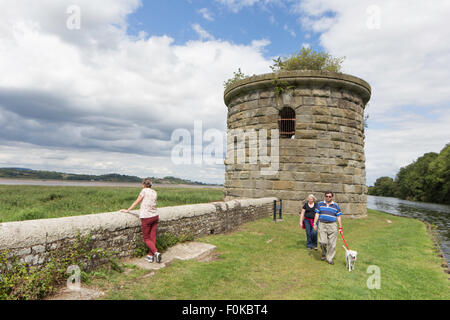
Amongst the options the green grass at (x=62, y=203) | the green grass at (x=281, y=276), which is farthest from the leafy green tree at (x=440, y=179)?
the green grass at (x=281, y=276)

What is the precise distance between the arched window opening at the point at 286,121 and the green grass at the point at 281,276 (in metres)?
6.36

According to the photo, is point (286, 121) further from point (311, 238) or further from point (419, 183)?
point (419, 183)

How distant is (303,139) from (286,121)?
1.33 metres

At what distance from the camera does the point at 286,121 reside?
43.9 ft

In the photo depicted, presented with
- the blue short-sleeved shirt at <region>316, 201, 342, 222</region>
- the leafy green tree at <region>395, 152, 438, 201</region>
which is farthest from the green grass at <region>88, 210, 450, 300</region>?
the leafy green tree at <region>395, 152, 438, 201</region>

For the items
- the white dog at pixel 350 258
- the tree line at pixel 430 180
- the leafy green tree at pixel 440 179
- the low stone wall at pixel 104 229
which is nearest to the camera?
the low stone wall at pixel 104 229

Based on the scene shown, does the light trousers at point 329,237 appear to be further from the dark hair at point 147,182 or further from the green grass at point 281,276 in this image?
the dark hair at point 147,182

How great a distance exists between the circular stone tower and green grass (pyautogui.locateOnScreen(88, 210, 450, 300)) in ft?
15.2

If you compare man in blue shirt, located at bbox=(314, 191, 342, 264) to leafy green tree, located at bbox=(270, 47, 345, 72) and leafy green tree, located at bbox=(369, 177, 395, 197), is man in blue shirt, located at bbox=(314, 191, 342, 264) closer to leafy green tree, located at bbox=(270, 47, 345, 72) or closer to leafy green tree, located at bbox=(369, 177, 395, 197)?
leafy green tree, located at bbox=(270, 47, 345, 72)

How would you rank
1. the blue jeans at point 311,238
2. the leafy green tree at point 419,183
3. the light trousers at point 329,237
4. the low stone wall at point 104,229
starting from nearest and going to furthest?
the low stone wall at point 104,229 → the light trousers at point 329,237 → the blue jeans at point 311,238 → the leafy green tree at point 419,183

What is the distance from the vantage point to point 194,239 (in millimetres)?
7438

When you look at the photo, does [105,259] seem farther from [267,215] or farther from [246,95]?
[246,95]

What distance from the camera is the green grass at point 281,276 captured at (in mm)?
4352

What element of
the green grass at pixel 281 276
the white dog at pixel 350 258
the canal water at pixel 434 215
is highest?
the white dog at pixel 350 258
